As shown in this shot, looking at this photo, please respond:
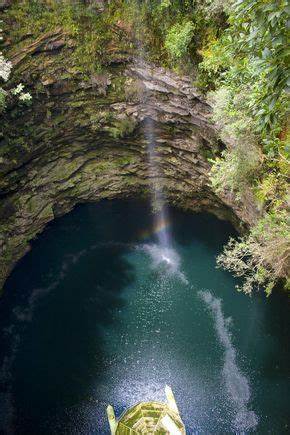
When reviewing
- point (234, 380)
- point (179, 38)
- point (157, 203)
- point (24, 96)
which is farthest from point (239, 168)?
point (24, 96)

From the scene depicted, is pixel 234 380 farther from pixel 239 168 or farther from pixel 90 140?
pixel 90 140

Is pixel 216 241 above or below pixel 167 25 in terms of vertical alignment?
below

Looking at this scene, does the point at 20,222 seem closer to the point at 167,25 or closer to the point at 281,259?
the point at 167,25

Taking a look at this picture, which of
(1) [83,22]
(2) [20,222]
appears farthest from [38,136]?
(1) [83,22]

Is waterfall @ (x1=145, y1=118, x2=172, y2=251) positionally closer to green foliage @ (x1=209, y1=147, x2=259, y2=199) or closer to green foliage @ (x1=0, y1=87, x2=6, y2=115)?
green foliage @ (x1=209, y1=147, x2=259, y2=199)

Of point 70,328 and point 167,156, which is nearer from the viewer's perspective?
point 70,328

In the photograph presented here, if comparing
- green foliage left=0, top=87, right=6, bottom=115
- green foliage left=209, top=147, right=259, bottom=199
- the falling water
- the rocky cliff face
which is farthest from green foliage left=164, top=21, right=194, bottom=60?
the falling water

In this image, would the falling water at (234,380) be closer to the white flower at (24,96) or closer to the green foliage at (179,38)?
the green foliage at (179,38)
